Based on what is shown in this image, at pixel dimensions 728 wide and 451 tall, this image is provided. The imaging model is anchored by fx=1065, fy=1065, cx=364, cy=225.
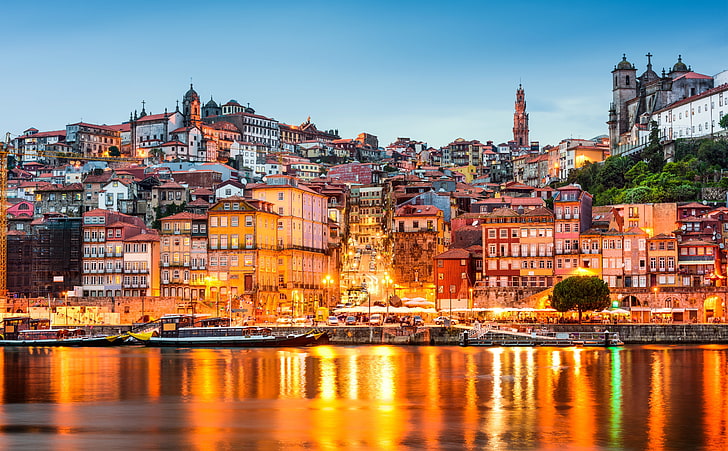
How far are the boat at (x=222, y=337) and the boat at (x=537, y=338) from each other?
35.7 ft

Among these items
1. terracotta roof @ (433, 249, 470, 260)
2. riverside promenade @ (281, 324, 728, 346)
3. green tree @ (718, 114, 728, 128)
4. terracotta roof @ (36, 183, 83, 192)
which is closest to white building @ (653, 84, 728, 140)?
green tree @ (718, 114, 728, 128)

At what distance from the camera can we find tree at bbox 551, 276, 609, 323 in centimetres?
7675

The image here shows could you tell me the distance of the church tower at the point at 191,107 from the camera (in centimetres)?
18661

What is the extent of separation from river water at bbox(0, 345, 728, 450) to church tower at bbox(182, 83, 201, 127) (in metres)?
120

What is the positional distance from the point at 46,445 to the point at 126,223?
6842cm

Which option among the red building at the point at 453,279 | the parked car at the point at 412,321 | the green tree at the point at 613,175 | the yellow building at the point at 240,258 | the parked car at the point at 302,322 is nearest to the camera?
the parked car at the point at 412,321

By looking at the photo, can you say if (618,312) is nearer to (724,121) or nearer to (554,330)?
(554,330)

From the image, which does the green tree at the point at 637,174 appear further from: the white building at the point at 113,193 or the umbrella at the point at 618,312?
the white building at the point at 113,193

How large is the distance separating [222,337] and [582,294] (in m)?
26.1

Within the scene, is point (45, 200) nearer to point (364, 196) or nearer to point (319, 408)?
point (364, 196)

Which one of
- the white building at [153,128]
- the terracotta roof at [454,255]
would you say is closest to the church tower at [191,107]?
the white building at [153,128]

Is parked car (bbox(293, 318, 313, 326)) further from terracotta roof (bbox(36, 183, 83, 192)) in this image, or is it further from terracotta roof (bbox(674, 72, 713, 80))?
terracotta roof (bbox(674, 72, 713, 80))

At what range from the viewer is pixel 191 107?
190 metres

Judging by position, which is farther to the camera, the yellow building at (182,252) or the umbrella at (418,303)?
the yellow building at (182,252)
